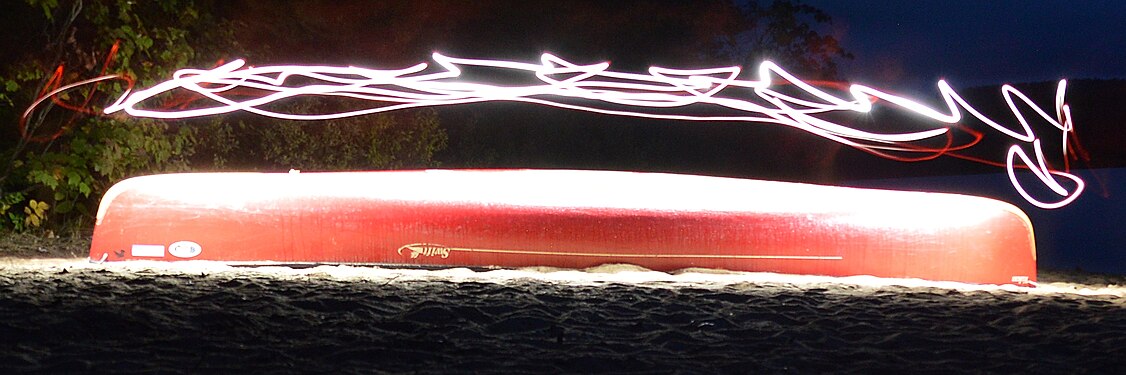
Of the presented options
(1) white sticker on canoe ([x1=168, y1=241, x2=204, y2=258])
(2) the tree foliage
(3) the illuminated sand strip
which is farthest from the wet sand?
(2) the tree foliage

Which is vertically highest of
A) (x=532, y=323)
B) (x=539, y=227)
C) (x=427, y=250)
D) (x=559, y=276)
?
(x=539, y=227)

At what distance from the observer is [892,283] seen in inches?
280

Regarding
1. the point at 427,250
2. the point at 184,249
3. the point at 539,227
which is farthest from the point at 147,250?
the point at 539,227

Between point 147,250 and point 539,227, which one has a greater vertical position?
point 539,227

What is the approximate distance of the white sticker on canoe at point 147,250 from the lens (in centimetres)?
748

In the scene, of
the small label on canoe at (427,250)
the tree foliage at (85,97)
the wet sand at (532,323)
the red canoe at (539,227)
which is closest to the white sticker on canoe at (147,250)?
the red canoe at (539,227)

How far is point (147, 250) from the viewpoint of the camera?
24.6ft

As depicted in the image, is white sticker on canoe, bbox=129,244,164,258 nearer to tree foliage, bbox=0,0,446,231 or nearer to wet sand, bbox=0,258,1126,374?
wet sand, bbox=0,258,1126,374

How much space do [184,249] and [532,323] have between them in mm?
3168

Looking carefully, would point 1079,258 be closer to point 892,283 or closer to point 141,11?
point 892,283

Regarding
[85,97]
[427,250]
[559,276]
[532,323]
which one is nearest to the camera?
[532,323]

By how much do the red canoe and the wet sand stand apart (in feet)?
0.55

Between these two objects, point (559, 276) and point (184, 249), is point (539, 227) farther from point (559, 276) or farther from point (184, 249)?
point (184, 249)

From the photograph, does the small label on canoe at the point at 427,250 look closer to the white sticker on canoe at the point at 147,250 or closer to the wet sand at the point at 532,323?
the wet sand at the point at 532,323
